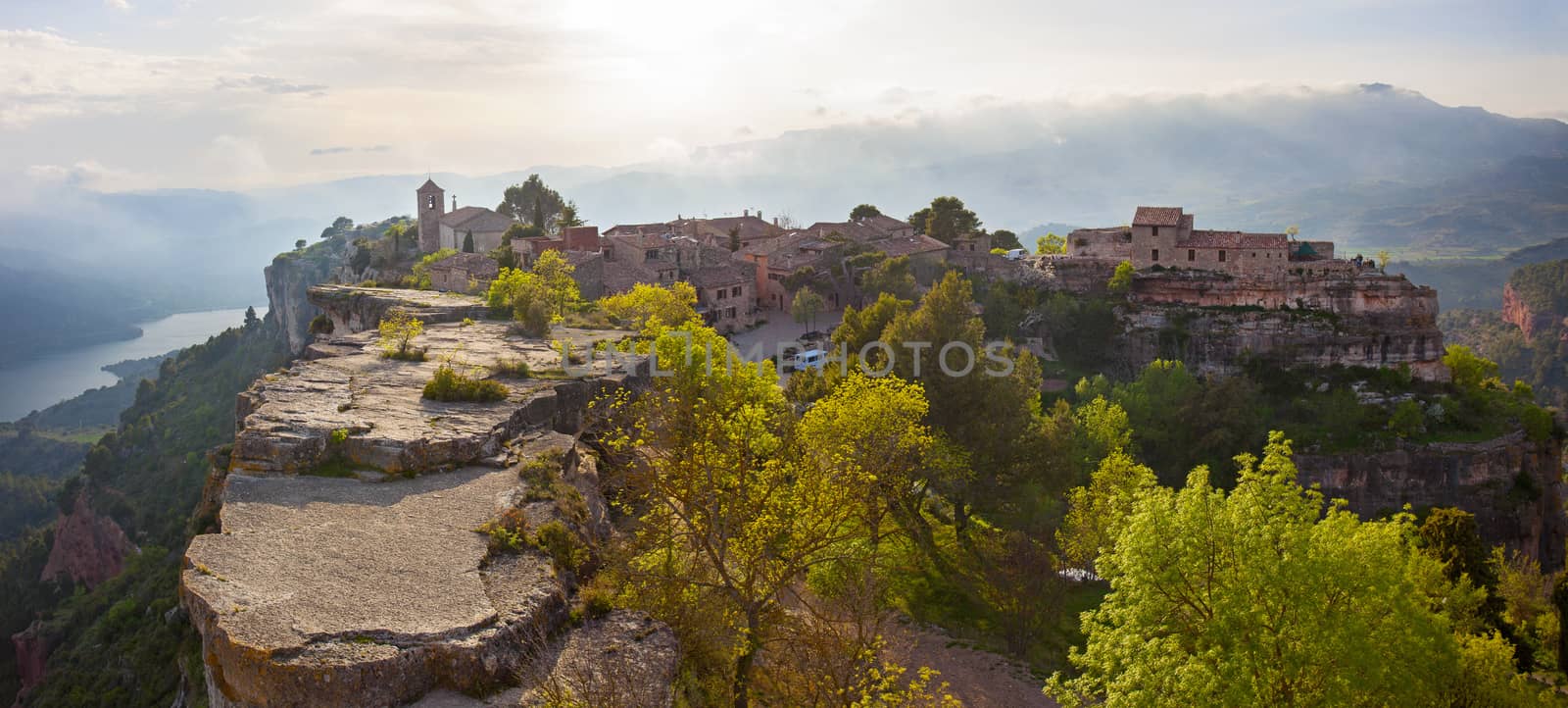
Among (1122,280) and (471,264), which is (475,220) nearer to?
(471,264)

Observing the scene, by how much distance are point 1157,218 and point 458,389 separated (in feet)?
167

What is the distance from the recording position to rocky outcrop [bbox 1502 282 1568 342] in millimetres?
138625

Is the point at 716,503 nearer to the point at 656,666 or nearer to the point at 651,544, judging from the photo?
the point at 651,544

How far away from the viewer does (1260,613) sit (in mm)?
15664

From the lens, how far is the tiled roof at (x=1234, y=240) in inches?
2406

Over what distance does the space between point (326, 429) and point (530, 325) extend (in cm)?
1819

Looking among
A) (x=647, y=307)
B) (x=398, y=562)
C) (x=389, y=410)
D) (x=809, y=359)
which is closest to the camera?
(x=398, y=562)

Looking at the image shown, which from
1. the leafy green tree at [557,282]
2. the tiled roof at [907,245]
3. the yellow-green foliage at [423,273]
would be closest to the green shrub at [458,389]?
the leafy green tree at [557,282]

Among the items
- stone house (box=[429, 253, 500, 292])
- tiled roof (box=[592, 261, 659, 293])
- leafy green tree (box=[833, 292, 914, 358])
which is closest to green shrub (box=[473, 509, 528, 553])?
leafy green tree (box=[833, 292, 914, 358])

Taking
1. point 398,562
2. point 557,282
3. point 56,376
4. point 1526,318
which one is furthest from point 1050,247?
point 56,376

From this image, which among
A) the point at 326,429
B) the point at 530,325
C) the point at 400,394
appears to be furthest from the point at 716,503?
the point at 530,325

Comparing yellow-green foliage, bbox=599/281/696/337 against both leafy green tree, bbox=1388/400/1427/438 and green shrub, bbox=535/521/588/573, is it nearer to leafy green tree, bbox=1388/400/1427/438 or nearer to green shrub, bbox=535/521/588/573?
green shrub, bbox=535/521/588/573

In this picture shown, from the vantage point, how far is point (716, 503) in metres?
19.5

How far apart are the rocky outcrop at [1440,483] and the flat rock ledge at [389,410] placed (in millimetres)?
38659
